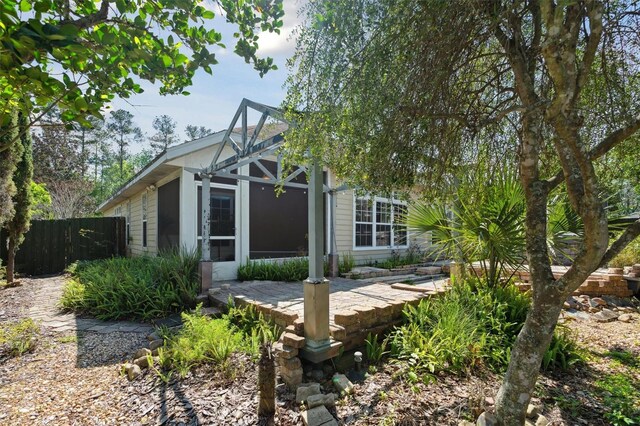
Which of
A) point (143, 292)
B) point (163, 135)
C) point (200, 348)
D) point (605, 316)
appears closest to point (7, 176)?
point (143, 292)

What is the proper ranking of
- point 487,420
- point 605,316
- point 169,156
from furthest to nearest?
point 169,156
point 605,316
point 487,420

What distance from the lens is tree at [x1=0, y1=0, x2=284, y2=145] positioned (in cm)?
137

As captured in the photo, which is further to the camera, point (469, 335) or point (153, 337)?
point (153, 337)

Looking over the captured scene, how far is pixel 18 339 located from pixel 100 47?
4.09m

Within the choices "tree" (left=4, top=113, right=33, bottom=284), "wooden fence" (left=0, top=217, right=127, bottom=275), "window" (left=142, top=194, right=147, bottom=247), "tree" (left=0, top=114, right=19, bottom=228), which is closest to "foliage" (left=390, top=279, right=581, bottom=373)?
"tree" (left=0, top=114, right=19, bottom=228)

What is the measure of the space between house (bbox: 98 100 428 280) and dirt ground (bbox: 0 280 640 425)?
3.33 m

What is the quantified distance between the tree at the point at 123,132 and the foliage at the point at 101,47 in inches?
1199

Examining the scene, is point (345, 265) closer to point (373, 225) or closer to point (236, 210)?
point (373, 225)

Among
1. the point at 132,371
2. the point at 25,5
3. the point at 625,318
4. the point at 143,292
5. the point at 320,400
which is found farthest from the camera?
the point at 143,292

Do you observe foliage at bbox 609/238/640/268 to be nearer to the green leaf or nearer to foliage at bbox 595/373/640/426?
foliage at bbox 595/373/640/426

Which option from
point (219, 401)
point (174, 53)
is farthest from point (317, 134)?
point (219, 401)

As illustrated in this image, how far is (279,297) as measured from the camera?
5.40m

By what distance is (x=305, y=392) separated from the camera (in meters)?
2.76

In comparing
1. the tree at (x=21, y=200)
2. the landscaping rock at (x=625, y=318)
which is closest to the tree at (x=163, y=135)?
the tree at (x=21, y=200)
